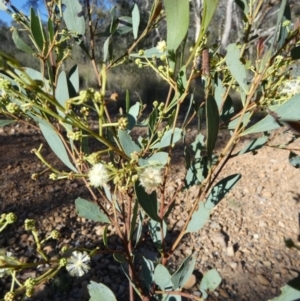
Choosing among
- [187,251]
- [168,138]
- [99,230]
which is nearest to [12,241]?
[99,230]

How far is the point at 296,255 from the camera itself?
5.57 ft

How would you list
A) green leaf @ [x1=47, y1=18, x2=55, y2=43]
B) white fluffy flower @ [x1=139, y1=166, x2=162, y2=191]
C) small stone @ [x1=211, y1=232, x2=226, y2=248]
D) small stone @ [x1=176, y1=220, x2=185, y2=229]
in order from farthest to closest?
small stone @ [x1=176, y1=220, x2=185, y2=229]
small stone @ [x1=211, y1=232, x2=226, y2=248]
green leaf @ [x1=47, y1=18, x2=55, y2=43]
white fluffy flower @ [x1=139, y1=166, x2=162, y2=191]

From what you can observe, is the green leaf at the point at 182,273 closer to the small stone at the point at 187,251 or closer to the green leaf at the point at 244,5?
the green leaf at the point at 244,5

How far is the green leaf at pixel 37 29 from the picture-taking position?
0.55 meters

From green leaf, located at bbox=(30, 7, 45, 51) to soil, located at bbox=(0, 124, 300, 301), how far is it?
950 millimetres

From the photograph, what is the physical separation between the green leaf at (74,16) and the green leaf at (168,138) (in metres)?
0.29

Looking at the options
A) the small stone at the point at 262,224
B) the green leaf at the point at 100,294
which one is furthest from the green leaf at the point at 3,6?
the small stone at the point at 262,224

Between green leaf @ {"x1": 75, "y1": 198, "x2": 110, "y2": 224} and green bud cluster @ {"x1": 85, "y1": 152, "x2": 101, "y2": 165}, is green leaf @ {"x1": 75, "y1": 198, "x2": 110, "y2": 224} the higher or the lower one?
the lower one

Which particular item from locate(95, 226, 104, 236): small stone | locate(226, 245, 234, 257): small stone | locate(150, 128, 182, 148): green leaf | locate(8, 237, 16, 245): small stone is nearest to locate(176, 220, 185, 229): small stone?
locate(226, 245, 234, 257): small stone

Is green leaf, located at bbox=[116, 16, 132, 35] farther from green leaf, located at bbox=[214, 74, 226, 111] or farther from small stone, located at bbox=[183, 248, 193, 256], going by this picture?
small stone, located at bbox=[183, 248, 193, 256]

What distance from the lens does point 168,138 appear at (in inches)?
23.7

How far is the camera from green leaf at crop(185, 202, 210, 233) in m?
0.61

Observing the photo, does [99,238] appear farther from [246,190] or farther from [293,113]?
[293,113]

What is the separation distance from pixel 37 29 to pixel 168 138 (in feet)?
0.91
